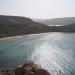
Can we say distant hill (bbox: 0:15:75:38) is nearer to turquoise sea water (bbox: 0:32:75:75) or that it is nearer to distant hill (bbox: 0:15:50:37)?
distant hill (bbox: 0:15:50:37)

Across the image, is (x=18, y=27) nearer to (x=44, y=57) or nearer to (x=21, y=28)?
(x=21, y=28)

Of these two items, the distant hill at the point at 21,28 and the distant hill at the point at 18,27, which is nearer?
the distant hill at the point at 18,27

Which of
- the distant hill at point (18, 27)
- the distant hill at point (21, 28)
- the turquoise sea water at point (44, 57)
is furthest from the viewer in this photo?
the distant hill at point (21, 28)

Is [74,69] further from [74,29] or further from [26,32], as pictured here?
[74,29]

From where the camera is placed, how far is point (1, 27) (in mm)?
96875

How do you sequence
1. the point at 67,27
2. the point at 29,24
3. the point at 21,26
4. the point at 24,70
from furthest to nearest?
the point at 67,27 < the point at 29,24 < the point at 21,26 < the point at 24,70

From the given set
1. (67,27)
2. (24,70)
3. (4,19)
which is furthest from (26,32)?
(24,70)

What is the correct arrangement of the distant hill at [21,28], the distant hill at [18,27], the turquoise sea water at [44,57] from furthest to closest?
1. the distant hill at [21,28]
2. the distant hill at [18,27]
3. the turquoise sea water at [44,57]

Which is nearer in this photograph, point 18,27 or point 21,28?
point 21,28

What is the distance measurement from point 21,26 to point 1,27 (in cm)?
1615

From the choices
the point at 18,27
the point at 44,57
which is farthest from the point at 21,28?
the point at 44,57

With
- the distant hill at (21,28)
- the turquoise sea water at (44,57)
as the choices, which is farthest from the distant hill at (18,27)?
the turquoise sea water at (44,57)

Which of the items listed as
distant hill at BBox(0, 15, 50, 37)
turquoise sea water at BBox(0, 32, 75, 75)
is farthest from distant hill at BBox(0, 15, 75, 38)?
turquoise sea water at BBox(0, 32, 75, 75)

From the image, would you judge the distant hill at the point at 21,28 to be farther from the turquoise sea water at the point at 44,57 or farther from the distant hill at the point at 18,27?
the turquoise sea water at the point at 44,57
